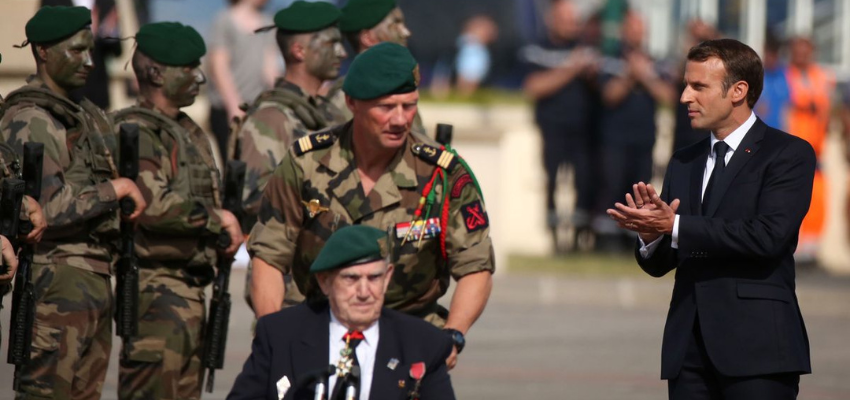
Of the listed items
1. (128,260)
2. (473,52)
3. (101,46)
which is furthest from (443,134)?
(473,52)

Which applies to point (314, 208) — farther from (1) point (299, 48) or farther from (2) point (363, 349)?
(1) point (299, 48)

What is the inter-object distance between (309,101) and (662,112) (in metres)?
11.7

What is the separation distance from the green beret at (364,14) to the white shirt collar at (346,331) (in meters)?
3.65

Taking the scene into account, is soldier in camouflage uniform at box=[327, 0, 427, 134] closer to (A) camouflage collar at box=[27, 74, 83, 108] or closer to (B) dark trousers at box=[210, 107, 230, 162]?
(A) camouflage collar at box=[27, 74, 83, 108]

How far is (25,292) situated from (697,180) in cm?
286

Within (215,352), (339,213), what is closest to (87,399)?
(215,352)

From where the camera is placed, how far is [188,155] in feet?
26.1

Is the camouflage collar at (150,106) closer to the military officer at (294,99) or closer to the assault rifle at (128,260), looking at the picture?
the military officer at (294,99)

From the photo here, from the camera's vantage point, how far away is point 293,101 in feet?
27.1

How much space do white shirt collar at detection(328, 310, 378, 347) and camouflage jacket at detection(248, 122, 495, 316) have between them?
0.93 m

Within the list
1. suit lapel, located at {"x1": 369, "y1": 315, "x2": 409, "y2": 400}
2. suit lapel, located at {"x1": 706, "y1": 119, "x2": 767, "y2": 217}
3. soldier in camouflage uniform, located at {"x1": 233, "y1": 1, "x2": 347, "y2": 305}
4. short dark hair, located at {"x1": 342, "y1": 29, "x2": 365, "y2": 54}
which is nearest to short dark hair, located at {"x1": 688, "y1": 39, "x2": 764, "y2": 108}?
suit lapel, located at {"x1": 706, "y1": 119, "x2": 767, "y2": 217}

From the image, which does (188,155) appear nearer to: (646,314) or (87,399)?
(87,399)

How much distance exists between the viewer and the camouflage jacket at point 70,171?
7.17 m

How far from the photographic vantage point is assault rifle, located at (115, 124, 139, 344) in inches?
295
